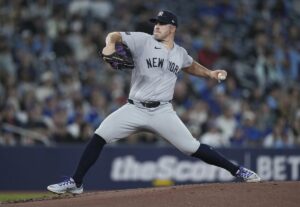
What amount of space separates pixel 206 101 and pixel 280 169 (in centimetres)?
195

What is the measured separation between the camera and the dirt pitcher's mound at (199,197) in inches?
292

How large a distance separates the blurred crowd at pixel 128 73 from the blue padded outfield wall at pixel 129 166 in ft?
1.04

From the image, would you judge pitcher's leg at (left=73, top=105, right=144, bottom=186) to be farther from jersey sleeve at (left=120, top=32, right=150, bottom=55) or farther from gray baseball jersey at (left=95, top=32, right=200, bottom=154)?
jersey sleeve at (left=120, top=32, right=150, bottom=55)

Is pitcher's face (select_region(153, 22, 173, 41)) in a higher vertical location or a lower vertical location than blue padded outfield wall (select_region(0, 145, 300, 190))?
higher

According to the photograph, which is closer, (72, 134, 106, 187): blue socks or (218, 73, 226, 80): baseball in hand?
(72, 134, 106, 187): blue socks

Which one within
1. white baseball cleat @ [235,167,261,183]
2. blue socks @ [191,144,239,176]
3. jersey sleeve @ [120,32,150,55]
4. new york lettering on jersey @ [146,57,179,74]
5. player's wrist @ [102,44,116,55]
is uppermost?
jersey sleeve @ [120,32,150,55]

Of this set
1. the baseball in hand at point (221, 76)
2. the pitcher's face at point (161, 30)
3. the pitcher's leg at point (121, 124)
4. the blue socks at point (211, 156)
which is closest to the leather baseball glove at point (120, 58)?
the pitcher's face at point (161, 30)

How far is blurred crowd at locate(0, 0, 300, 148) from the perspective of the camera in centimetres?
1409

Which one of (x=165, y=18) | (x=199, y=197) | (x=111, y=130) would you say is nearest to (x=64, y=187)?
(x=111, y=130)

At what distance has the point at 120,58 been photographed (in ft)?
25.1

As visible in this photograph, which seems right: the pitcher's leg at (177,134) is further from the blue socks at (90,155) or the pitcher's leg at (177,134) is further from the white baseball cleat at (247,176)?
the blue socks at (90,155)

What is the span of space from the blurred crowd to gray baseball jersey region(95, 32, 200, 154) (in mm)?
6016

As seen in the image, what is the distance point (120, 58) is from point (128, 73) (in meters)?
7.80

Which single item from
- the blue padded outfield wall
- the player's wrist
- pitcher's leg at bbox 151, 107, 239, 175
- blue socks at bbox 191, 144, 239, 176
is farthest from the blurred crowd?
the player's wrist
